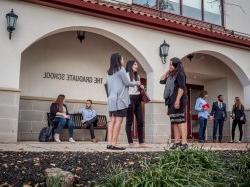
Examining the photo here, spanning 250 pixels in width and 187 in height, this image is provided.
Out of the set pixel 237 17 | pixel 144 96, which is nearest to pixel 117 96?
pixel 144 96

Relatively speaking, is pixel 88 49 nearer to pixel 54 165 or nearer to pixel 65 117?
pixel 65 117

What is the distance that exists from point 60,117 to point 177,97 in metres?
4.96

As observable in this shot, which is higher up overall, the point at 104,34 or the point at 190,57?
the point at 190,57

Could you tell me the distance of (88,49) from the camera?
12750mm

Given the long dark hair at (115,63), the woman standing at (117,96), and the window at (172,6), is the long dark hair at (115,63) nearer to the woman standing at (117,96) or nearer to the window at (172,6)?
the woman standing at (117,96)

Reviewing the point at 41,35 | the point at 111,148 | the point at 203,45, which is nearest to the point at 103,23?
the point at 41,35

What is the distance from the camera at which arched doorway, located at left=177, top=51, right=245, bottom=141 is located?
49.9ft

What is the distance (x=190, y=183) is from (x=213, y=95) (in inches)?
530

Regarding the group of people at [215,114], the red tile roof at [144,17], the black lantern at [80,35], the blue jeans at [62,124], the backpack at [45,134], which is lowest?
the backpack at [45,134]

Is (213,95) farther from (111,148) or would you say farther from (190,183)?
(190,183)

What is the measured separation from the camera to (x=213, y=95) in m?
16.5

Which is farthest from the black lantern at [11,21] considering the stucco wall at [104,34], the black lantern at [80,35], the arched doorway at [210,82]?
the arched doorway at [210,82]

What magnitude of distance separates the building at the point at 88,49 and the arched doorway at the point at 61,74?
31mm

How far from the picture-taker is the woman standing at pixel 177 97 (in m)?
6.97
